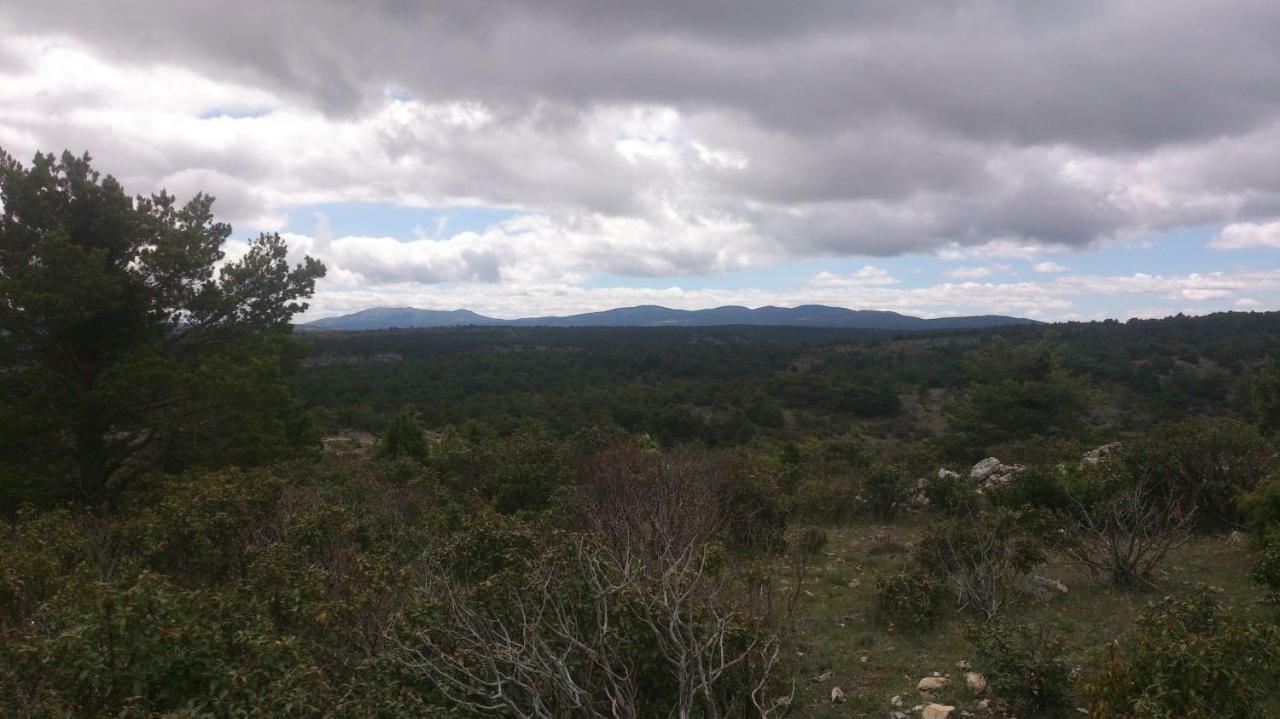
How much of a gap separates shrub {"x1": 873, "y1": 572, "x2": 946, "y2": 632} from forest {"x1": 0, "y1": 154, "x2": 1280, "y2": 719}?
1.8 inches

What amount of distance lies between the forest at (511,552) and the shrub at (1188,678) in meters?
0.02

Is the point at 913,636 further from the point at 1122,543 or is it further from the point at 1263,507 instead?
the point at 1263,507

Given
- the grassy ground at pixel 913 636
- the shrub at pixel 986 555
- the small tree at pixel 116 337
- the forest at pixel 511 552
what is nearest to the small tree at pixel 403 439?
the forest at pixel 511 552

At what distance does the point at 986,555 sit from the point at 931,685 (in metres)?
3.24

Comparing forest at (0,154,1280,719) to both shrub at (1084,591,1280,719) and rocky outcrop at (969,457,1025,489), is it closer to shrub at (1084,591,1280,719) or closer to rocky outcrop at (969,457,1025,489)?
shrub at (1084,591,1280,719)

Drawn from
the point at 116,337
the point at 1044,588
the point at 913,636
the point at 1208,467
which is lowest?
the point at 913,636

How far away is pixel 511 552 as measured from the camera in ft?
21.0

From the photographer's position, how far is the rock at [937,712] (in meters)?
5.48

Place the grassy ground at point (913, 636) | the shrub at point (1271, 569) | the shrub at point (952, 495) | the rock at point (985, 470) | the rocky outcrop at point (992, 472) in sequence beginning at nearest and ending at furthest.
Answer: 1. the grassy ground at point (913, 636)
2. the shrub at point (1271, 569)
3. the shrub at point (952, 495)
4. the rocky outcrop at point (992, 472)
5. the rock at point (985, 470)

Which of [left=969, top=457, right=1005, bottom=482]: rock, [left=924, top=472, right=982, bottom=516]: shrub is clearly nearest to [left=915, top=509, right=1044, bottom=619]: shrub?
[left=924, top=472, right=982, bottom=516]: shrub

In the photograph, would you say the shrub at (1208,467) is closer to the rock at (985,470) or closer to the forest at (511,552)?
the forest at (511,552)

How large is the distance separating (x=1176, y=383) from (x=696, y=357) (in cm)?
4201

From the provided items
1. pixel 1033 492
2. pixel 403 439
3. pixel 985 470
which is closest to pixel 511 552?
pixel 1033 492

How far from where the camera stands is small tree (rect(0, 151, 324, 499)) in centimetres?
1219
